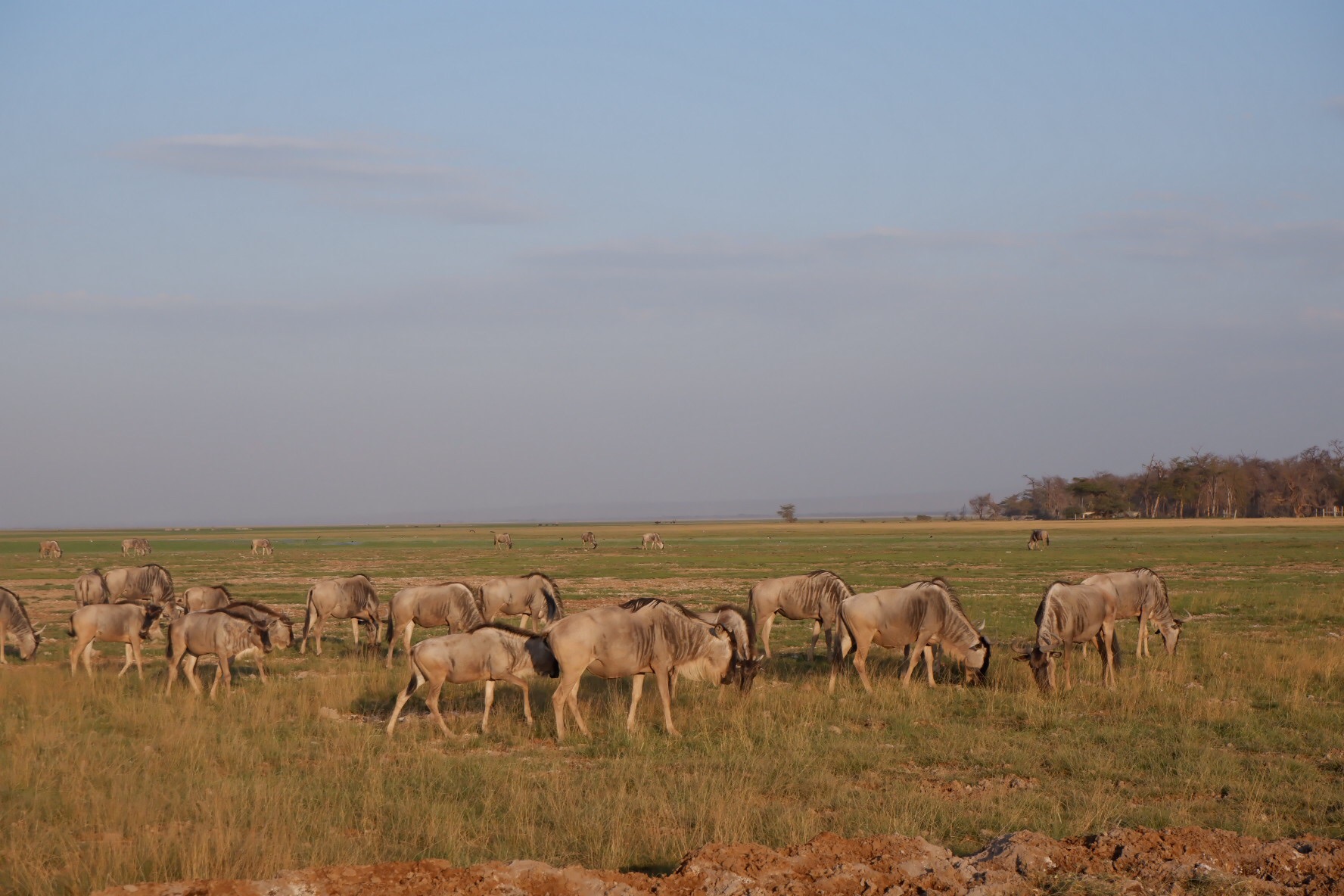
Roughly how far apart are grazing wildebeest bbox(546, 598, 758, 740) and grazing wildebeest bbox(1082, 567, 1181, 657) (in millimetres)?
7801

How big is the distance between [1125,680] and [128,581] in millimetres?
23023

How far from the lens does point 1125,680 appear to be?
14594 millimetres

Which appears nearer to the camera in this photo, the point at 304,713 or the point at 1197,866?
the point at 1197,866

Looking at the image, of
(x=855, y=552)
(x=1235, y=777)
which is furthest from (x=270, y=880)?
(x=855, y=552)

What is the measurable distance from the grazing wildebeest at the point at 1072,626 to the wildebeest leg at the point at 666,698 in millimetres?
5357

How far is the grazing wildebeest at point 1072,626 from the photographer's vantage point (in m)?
14.5

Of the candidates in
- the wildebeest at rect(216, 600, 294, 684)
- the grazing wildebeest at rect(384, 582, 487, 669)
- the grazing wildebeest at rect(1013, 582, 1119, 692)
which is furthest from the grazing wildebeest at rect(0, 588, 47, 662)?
the grazing wildebeest at rect(1013, 582, 1119, 692)

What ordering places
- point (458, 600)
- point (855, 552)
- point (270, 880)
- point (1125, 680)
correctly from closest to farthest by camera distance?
point (270, 880), point (1125, 680), point (458, 600), point (855, 552)

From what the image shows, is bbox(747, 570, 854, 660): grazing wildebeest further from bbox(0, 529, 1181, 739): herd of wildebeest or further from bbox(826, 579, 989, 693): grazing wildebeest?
bbox(826, 579, 989, 693): grazing wildebeest

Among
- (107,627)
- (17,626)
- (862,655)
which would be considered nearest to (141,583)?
(17,626)

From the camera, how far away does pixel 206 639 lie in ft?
49.0

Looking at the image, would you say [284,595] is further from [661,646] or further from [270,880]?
[270,880]

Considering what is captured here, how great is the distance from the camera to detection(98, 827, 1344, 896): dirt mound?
5.89 meters

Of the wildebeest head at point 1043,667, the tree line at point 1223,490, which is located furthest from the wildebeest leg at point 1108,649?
the tree line at point 1223,490
